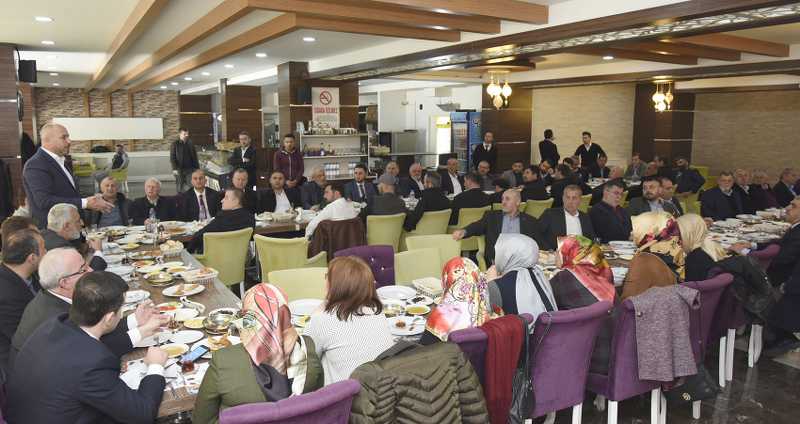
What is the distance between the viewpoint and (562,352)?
9.54 feet

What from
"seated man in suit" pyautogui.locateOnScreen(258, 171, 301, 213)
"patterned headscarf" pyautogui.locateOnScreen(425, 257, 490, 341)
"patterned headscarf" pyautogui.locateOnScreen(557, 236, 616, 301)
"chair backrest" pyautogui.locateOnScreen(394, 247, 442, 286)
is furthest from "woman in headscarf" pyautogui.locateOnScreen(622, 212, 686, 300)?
"seated man in suit" pyautogui.locateOnScreen(258, 171, 301, 213)

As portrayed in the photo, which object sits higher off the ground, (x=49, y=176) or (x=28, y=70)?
(x=28, y=70)

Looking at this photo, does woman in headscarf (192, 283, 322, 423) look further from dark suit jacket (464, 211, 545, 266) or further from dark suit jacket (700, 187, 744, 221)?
dark suit jacket (700, 187, 744, 221)

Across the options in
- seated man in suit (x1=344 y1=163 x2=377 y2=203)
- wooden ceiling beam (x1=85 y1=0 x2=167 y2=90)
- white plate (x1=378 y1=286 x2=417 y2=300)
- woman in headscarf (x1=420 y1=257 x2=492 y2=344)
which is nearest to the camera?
woman in headscarf (x1=420 y1=257 x2=492 y2=344)

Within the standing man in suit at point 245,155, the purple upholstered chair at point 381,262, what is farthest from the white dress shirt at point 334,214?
the standing man in suit at point 245,155

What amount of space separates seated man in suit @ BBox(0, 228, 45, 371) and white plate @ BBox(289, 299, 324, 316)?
1288 millimetres

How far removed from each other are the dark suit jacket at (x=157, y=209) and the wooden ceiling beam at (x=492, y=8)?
10.4 ft

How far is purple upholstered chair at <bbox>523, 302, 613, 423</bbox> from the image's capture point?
2.83 metres

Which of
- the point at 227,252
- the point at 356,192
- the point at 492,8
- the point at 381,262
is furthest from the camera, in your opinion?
the point at 356,192

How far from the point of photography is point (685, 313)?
301 cm

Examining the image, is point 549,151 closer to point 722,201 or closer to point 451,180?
point 451,180

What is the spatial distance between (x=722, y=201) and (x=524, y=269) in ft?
16.5

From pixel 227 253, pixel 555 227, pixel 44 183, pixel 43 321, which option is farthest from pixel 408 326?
pixel 44 183

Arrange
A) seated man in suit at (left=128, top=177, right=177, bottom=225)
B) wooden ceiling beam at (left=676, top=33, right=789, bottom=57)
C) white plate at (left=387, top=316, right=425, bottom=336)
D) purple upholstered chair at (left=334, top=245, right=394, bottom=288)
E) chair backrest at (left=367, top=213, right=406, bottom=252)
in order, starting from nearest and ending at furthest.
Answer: white plate at (left=387, top=316, right=425, bottom=336) → purple upholstered chair at (left=334, top=245, right=394, bottom=288) → chair backrest at (left=367, top=213, right=406, bottom=252) → seated man in suit at (left=128, top=177, right=177, bottom=225) → wooden ceiling beam at (left=676, top=33, right=789, bottom=57)
